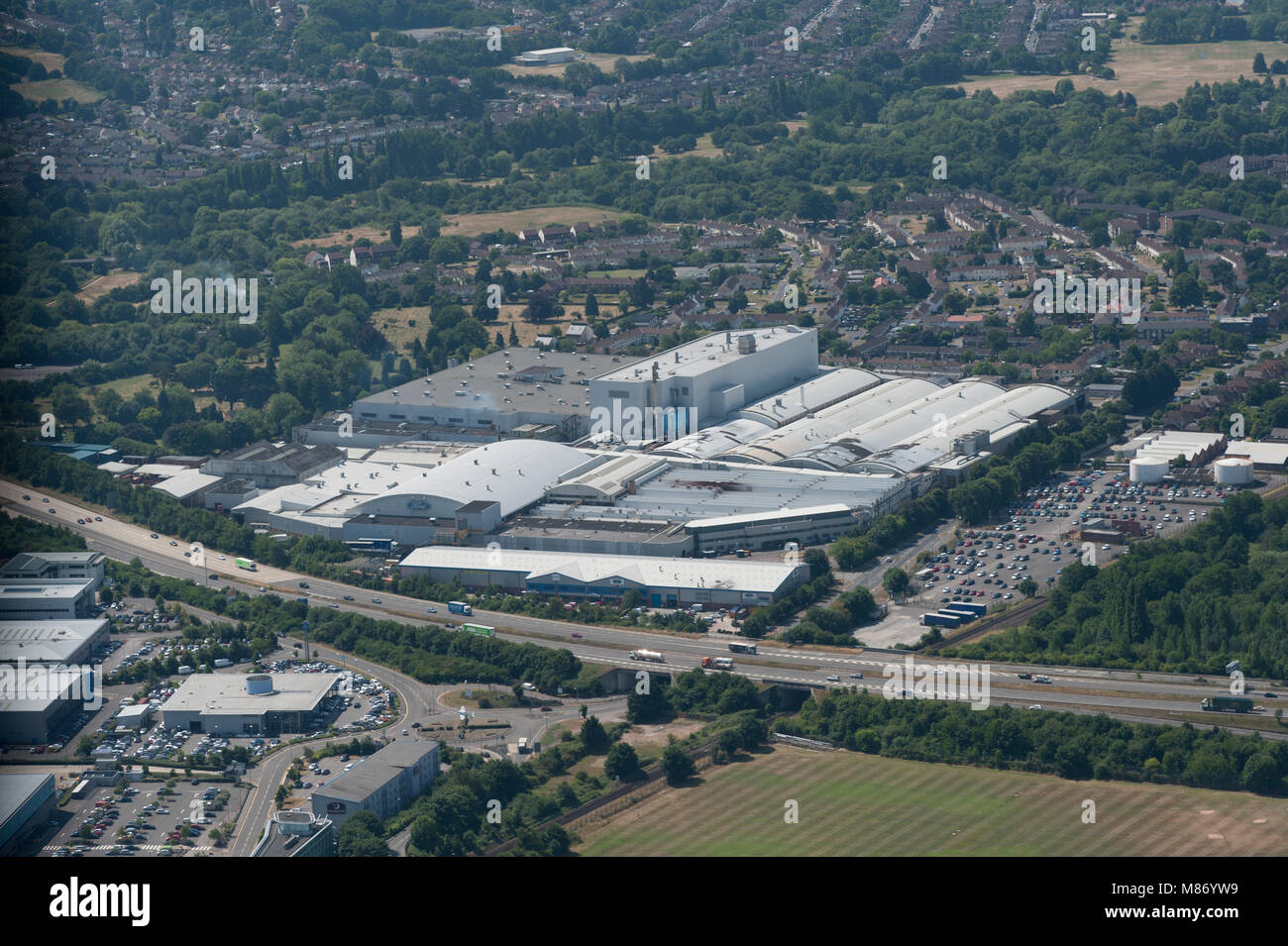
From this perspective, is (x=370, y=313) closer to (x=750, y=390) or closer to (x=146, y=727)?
(x=750, y=390)

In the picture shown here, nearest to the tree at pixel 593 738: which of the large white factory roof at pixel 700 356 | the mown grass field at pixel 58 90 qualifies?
the large white factory roof at pixel 700 356

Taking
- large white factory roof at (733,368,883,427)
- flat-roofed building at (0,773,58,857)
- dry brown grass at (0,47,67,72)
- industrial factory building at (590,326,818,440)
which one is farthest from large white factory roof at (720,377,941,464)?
dry brown grass at (0,47,67,72)

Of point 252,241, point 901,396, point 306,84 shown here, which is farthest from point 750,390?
point 306,84

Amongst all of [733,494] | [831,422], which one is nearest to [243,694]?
[733,494]

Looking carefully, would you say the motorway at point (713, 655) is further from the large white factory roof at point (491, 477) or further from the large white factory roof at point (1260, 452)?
the large white factory roof at point (1260, 452)

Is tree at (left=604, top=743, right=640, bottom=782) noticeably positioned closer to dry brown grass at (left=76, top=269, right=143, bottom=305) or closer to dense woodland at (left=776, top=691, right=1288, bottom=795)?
dense woodland at (left=776, top=691, right=1288, bottom=795)

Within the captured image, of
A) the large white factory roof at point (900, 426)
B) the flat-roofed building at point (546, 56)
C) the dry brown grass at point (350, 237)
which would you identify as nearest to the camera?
the large white factory roof at point (900, 426)
